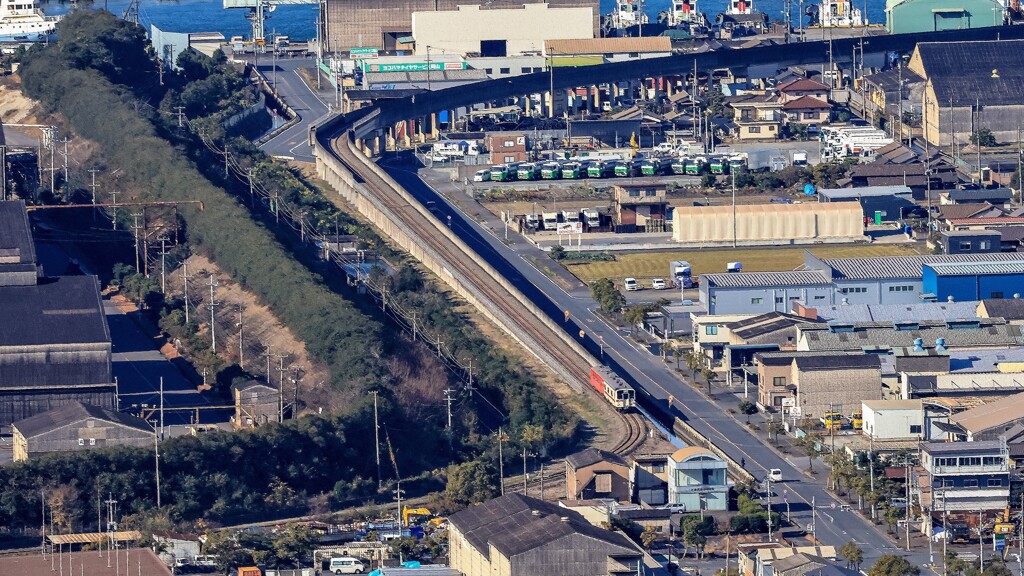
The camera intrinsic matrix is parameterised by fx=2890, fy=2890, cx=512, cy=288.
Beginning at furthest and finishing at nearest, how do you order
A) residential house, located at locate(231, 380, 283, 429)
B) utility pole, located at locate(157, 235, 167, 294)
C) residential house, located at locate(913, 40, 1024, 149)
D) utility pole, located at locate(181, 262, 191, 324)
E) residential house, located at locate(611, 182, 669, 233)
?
residential house, located at locate(913, 40, 1024, 149) → residential house, located at locate(611, 182, 669, 233) → utility pole, located at locate(157, 235, 167, 294) → utility pole, located at locate(181, 262, 191, 324) → residential house, located at locate(231, 380, 283, 429)

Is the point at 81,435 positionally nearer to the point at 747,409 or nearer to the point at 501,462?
the point at 501,462

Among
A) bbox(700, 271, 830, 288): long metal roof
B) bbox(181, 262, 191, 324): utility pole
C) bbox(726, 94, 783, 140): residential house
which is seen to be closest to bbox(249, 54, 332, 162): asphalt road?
bbox(726, 94, 783, 140): residential house

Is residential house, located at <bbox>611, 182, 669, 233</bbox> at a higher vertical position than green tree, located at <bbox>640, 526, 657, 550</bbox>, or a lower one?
higher

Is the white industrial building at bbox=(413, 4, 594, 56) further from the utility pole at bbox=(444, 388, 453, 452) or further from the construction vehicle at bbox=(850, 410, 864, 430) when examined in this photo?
the construction vehicle at bbox=(850, 410, 864, 430)

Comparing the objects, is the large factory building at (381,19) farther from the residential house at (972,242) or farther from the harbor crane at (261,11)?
the residential house at (972,242)

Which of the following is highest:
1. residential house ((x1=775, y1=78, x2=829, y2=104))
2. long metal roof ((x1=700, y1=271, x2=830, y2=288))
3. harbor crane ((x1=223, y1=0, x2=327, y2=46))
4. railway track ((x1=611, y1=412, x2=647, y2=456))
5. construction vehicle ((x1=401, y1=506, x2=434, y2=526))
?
harbor crane ((x1=223, y1=0, x2=327, y2=46))

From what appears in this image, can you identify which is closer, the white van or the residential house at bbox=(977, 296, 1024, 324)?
the white van

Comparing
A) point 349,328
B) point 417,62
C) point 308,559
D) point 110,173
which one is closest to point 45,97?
point 110,173
